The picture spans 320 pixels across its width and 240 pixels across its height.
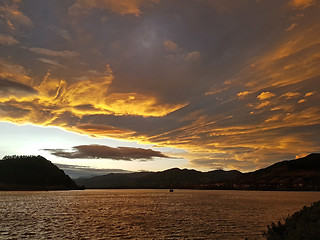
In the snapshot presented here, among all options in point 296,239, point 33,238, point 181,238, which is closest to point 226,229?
point 181,238

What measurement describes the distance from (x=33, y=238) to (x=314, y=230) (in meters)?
32.1

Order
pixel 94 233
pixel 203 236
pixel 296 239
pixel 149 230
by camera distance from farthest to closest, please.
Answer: pixel 149 230 < pixel 94 233 < pixel 203 236 < pixel 296 239

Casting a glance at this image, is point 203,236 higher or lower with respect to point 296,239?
lower

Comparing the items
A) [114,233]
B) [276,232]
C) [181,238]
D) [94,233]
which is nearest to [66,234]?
[94,233]

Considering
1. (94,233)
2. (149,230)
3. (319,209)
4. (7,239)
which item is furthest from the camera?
(149,230)

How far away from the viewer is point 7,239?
104ft

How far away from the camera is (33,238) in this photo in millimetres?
32906

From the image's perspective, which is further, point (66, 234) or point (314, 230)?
point (66, 234)

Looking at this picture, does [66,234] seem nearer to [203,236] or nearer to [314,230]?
[203,236]

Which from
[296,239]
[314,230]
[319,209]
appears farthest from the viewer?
[319,209]

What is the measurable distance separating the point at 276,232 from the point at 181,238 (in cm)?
1186

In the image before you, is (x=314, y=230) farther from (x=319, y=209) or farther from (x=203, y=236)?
(x=203, y=236)

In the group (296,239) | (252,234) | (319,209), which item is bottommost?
(252,234)

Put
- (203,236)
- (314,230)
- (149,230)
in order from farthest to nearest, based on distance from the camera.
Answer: (149,230)
(203,236)
(314,230)
